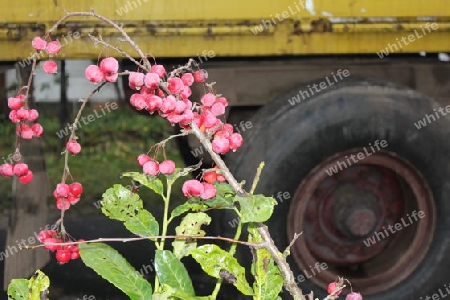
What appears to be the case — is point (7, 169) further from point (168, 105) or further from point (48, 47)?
point (168, 105)

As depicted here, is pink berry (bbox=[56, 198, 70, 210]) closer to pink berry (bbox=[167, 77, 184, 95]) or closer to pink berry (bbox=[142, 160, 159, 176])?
pink berry (bbox=[142, 160, 159, 176])

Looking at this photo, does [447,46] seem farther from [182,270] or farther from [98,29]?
[182,270]

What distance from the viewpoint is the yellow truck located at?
3172mm

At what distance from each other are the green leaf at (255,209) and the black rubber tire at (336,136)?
6.58 ft

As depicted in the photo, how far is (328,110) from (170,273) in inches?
81.6

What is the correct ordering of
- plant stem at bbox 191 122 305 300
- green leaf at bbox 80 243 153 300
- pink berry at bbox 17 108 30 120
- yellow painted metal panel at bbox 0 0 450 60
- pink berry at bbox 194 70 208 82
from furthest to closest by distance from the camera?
yellow painted metal panel at bbox 0 0 450 60, pink berry at bbox 17 108 30 120, pink berry at bbox 194 70 208 82, green leaf at bbox 80 243 153 300, plant stem at bbox 191 122 305 300

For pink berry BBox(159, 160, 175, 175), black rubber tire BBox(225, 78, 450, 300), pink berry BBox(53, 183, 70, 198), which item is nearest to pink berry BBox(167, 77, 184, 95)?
pink berry BBox(159, 160, 175, 175)

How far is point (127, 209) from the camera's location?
1379 millimetres

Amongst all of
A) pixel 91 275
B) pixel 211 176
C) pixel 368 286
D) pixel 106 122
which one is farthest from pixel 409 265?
pixel 106 122

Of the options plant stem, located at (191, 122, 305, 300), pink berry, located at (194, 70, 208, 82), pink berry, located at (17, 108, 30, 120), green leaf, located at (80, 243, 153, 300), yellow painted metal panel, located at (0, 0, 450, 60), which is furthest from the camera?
yellow painted metal panel, located at (0, 0, 450, 60)

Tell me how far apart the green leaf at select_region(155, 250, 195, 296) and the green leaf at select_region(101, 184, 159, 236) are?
93mm

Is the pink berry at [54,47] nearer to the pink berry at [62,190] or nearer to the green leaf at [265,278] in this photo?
the pink berry at [62,190]

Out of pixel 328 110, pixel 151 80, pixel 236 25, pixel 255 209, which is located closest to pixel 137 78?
Result: pixel 151 80

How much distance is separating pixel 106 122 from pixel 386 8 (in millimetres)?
7734
